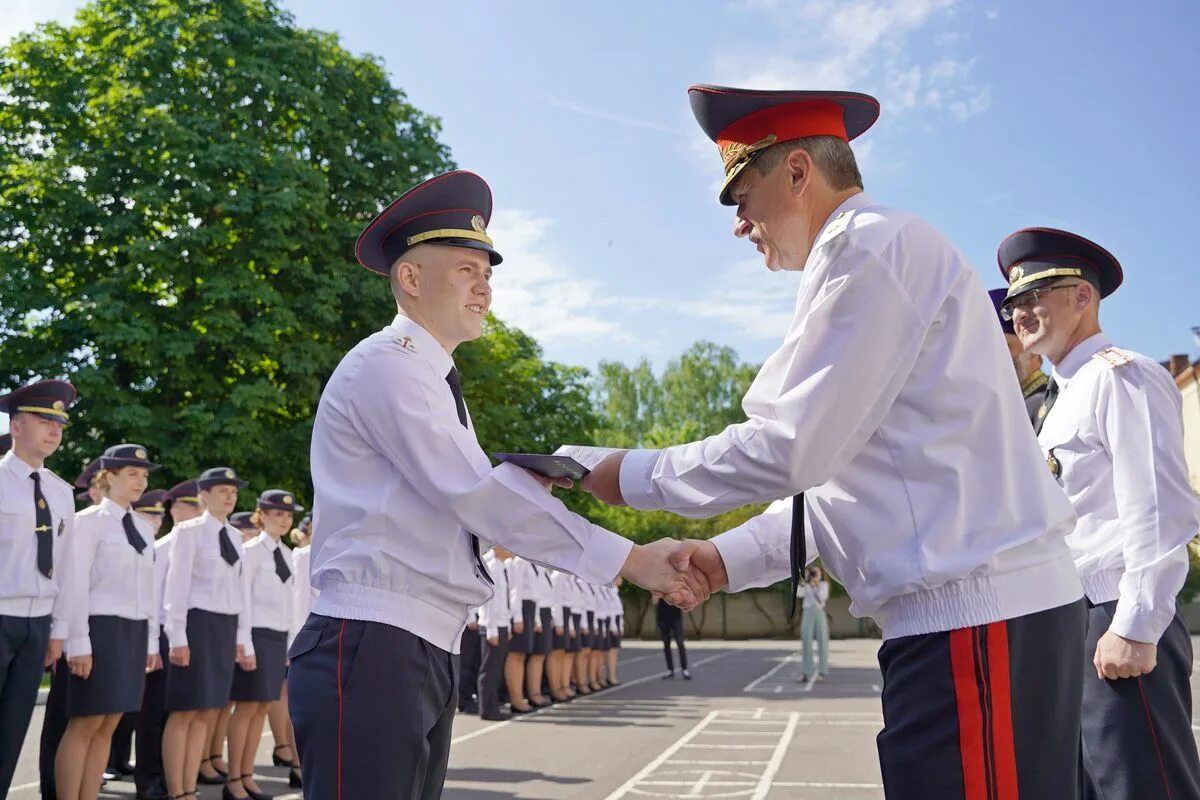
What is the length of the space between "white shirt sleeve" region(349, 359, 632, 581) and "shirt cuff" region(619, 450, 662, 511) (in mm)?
311

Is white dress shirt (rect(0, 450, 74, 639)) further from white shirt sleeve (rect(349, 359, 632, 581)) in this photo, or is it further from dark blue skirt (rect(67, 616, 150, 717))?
white shirt sleeve (rect(349, 359, 632, 581))

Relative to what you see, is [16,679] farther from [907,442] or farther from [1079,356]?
[907,442]

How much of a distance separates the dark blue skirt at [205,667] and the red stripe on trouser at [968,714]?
24.1 feet

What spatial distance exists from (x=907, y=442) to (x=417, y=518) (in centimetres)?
137

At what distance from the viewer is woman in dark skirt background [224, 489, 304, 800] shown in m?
9.15

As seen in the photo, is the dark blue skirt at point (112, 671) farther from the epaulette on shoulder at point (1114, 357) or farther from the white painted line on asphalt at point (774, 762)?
the epaulette on shoulder at point (1114, 357)

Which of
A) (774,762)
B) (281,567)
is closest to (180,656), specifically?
(281,567)

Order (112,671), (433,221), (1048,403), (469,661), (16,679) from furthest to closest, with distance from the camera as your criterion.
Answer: (469,661) → (112,671) → (16,679) → (1048,403) → (433,221)

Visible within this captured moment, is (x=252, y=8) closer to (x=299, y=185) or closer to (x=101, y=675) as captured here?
(x=299, y=185)

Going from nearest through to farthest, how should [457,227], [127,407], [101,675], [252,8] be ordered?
[457,227], [101,675], [127,407], [252,8]

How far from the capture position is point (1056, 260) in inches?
167

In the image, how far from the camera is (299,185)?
71.8 ft

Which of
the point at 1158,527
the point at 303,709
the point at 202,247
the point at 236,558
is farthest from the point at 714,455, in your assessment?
the point at 202,247

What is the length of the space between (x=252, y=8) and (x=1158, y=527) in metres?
23.2
